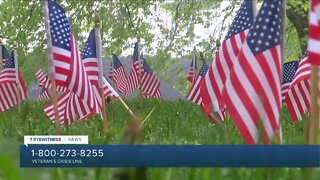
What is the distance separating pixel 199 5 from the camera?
2222cm

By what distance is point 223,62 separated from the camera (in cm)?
779

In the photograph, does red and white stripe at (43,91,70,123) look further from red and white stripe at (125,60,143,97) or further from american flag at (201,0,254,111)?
red and white stripe at (125,60,143,97)

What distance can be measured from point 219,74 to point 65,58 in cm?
181

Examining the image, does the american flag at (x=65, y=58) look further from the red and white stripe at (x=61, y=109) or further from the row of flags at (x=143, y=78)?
the row of flags at (x=143, y=78)

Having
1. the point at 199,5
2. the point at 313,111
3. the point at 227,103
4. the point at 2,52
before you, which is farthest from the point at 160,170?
the point at 199,5

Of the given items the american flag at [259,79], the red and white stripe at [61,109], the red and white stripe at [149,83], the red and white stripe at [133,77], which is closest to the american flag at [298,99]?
the red and white stripe at [61,109]

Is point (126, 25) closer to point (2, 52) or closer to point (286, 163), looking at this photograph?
point (2, 52)

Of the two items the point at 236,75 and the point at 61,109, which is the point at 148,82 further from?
the point at 236,75

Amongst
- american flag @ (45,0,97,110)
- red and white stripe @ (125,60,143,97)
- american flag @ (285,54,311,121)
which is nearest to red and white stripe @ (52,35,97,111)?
american flag @ (45,0,97,110)

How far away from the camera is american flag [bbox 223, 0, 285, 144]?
4.40 meters

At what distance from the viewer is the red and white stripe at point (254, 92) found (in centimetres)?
437

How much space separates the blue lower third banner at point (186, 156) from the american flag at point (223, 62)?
12.3 ft

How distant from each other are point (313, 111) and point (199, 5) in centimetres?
1887

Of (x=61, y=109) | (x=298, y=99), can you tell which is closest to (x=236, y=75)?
(x=61, y=109)
